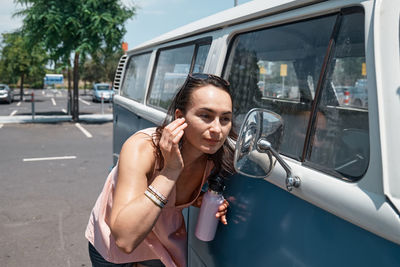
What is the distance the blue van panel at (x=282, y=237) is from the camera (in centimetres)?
105

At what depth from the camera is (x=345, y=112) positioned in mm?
1387

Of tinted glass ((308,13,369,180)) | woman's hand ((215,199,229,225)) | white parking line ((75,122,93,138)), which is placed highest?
tinted glass ((308,13,369,180))

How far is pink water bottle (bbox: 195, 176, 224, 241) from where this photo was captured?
1684mm

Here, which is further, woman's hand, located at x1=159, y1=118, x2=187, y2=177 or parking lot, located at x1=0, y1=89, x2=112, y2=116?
parking lot, located at x1=0, y1=89, x2=112, y2=116

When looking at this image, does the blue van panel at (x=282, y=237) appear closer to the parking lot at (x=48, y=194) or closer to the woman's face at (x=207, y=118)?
the woman's face at (x=207, y=118)

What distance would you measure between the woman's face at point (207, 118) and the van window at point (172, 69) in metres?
0.82

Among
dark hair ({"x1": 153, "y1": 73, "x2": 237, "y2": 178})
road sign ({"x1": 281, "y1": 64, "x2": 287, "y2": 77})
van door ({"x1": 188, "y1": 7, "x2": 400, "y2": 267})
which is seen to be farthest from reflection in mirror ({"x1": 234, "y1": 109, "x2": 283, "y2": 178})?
road sign ({"x1": 281, "y1": 64, "x2": 287, "y2": 77})

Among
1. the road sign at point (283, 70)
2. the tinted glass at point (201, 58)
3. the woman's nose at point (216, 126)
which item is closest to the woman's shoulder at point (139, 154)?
the woman's nose at point (216, 126)

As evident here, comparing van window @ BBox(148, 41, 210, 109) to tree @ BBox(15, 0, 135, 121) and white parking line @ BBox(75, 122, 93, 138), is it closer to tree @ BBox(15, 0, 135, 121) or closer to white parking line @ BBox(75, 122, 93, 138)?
white parking line @ BBox(75, 122, 93, 138)

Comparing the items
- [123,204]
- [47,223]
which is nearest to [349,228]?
[123,204]

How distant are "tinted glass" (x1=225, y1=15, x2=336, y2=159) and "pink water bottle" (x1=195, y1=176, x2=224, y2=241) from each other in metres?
0.35

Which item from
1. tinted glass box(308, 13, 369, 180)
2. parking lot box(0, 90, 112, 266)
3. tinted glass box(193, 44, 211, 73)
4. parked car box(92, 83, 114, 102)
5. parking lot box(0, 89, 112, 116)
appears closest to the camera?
tinted glass box(308, 13, 369, 180)

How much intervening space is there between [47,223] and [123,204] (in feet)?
10.9

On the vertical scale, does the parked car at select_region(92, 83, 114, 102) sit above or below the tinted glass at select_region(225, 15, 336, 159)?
below
